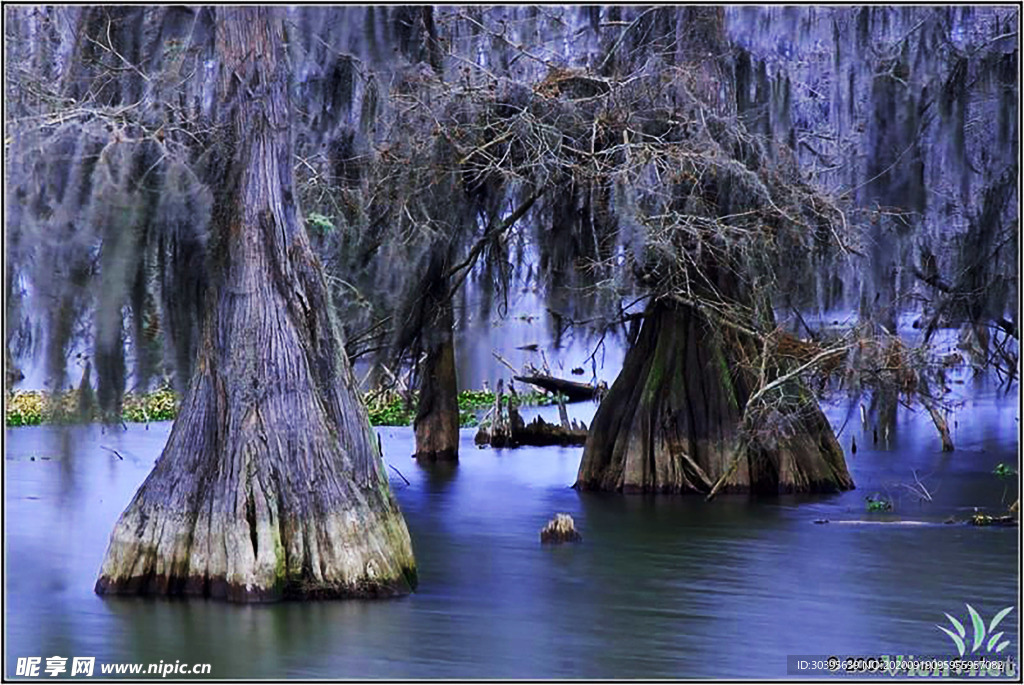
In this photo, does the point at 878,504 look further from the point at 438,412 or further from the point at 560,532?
the point at 438,412

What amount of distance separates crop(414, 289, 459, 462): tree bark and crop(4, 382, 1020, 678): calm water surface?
5.60 ft

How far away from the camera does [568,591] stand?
1231cm

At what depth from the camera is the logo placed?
34.8ft

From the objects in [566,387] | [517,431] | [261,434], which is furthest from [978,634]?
[566,387]

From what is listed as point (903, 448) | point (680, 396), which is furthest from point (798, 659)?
point (903, 448)

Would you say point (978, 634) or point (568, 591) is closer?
point (978, 634)

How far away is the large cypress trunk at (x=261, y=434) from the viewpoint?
35.4 ft

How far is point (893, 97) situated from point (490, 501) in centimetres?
537

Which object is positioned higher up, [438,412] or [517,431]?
[438,412]

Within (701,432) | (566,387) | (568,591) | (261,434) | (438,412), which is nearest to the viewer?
(261,434)

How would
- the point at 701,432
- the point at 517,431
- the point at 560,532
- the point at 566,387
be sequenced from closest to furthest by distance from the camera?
the point at 560,532 < the point at 701,432 < the point at 517,431 < the point at 566,387

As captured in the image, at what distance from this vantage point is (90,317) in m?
Result: 10.4

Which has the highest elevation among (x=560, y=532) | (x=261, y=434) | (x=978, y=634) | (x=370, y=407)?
(x=370, y=407)

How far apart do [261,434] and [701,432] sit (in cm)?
724
